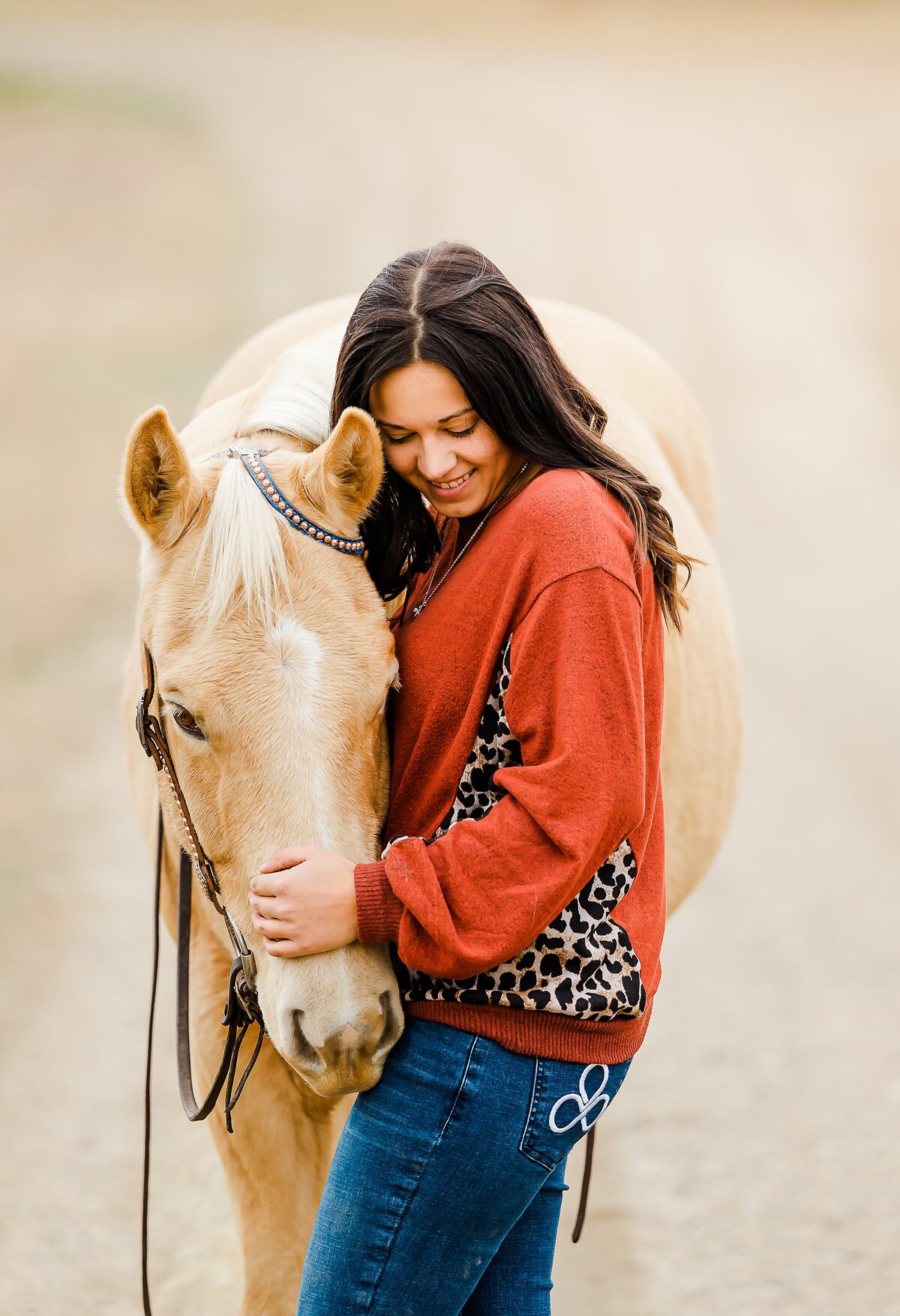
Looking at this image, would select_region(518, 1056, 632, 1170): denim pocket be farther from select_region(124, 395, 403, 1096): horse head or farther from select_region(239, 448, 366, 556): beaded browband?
select_region(239, 448, 366, 556): beaded browband

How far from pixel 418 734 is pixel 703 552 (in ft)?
5.90

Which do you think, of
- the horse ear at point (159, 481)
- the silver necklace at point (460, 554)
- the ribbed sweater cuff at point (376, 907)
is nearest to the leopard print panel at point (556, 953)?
the ribbed sweater cuff at point (376, 907)

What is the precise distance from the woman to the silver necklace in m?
0.01

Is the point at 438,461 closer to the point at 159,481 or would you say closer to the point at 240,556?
the point at 240,556

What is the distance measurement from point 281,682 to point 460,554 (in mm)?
326

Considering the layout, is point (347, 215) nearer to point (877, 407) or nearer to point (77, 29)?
point (877, 407)

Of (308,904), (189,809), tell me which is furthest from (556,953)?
(189,809)

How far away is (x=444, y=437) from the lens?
1664 millimetres

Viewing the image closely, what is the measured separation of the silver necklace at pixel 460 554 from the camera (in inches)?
66.2

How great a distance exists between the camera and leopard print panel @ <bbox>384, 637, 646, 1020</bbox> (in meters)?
1.50

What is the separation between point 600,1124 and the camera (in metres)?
3.72

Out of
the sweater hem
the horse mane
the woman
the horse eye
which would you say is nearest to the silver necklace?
the woman

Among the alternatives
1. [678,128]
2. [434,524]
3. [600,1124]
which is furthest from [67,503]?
[678,128]

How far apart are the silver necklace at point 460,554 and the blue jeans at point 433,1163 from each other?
58 cm
